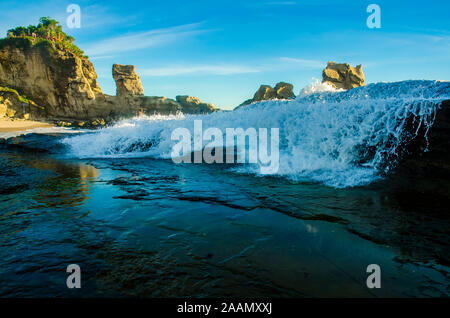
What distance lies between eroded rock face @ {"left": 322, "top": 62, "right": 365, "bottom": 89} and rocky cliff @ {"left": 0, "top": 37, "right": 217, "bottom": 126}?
33837 millimetres

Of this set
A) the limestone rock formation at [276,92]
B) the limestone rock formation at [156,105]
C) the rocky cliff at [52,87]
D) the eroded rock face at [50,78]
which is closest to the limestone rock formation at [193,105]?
the limestone rock formation at [156,105]

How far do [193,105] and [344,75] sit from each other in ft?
106

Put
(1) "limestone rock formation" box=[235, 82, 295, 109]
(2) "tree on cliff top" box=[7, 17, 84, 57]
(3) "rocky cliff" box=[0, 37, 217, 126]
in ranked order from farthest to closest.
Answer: (2) "tree on cliff top" box=[7, 17, 84, 57] → (3) "rocky cliff" box=[0, 37, 217, 126] → (1) "limestone rock formation" box=[235, 82, 295, 109]

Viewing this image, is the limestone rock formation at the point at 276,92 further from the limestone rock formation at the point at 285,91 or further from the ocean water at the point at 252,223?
the ocean water at the point at 252,223

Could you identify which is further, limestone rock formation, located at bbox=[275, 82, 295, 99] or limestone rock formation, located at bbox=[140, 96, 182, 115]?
limestone rock formation, located at bbox=[140, 96, 182, 115]

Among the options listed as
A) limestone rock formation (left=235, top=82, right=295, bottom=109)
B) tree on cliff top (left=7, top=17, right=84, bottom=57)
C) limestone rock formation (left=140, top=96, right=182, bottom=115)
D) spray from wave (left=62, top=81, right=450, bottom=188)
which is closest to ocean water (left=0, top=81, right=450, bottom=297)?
spray from wave (left=62, top=81, right=450, bottom=188)

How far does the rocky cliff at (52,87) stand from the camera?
38.8 meters

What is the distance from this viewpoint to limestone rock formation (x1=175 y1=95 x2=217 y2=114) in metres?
56.7

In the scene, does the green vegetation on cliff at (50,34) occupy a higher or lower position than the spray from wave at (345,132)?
higher

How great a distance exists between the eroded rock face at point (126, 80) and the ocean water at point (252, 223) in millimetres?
46058

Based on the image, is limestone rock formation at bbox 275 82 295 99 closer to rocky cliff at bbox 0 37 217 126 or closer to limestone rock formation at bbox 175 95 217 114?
limestone rock formation at bbox 175 95 217 114

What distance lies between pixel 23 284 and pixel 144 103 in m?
50.2

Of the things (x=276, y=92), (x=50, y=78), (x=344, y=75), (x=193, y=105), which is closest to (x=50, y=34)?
(x=50, y=78)
